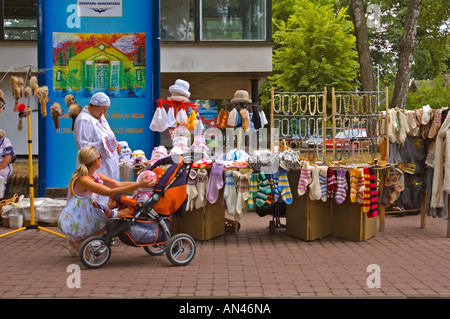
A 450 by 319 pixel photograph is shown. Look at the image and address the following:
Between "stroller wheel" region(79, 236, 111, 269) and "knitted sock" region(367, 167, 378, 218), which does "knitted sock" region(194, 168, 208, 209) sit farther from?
"knitted sock" region(367, 167, 378, 218)

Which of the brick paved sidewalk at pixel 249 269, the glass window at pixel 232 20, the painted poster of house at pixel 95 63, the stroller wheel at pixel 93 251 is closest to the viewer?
the brick paved sidewalk at pixel 249 269

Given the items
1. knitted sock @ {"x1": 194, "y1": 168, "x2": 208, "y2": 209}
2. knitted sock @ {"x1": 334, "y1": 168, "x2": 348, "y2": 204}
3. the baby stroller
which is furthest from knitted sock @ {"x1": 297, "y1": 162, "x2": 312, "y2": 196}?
the baby stroller

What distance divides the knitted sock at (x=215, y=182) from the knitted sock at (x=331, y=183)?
54.3 inches

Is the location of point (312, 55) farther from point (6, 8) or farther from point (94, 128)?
point (94, 128)

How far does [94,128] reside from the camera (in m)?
6.86

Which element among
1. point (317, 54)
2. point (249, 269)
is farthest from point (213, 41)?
point (317, 54)

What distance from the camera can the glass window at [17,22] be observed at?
15531mm

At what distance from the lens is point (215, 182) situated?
23.6 ft

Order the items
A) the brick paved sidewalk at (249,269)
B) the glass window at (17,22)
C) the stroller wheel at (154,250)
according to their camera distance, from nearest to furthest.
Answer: the brick paved sidewalk at (249,269), the stroller wheel at (154,250), the glass window at (17,22)

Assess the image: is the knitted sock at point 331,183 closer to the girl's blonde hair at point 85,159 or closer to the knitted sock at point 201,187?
the knitted sock at point 201,187

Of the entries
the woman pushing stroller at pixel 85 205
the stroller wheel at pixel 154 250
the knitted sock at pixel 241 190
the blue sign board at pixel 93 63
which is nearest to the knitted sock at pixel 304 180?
the knitted sock at pixel 241 190

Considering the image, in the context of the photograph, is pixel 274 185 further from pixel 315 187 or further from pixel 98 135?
pixel 98 135

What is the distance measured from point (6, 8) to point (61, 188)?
28.6 ft

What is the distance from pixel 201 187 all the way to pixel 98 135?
4.63 feet
